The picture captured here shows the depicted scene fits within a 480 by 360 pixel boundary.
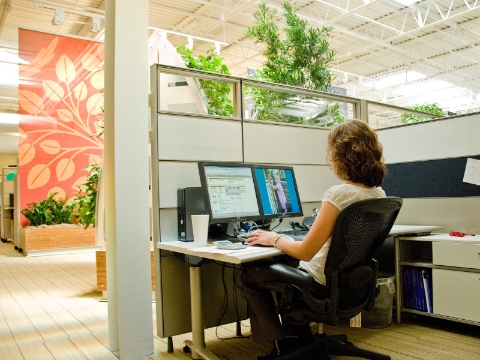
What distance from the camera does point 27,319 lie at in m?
3.16

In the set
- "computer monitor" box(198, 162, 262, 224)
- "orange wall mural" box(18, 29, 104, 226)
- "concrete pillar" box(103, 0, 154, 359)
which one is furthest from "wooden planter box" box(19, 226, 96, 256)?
"computer monitor" box(198, 162, 262, 224)

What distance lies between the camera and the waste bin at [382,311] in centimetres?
266

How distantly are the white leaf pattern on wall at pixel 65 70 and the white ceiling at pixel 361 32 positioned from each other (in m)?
0.78

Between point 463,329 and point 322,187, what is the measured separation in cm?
124

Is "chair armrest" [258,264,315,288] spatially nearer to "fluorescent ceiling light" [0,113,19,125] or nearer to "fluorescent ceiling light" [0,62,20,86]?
"fluorescent ceiling light" [0,62,20,86]

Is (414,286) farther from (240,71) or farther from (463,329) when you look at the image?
(240,71)

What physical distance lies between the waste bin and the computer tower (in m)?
1.26

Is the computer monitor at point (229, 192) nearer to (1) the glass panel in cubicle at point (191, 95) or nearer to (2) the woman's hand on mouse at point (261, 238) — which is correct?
(2) the woman's hand on mouse at point (261, 238)

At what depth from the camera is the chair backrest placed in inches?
64.9

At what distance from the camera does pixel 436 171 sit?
2.99 meters

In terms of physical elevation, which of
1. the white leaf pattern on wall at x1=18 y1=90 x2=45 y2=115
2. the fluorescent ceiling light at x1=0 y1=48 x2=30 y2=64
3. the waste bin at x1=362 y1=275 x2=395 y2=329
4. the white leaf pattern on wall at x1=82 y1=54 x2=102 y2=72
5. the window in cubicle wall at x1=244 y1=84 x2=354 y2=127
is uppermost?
the fluorescent ceiling light at x1=0 y1=48 x2=30 y2=64

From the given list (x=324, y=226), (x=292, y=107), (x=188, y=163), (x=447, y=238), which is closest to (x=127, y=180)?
(x=188, y=163)

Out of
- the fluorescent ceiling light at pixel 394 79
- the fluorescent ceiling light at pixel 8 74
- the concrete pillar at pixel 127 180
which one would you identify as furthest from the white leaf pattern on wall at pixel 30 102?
the fluorescent ceiling light at pixel 394 79

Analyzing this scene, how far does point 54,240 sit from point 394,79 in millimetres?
8818
